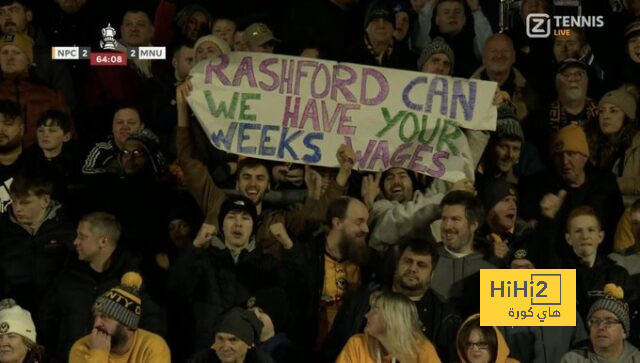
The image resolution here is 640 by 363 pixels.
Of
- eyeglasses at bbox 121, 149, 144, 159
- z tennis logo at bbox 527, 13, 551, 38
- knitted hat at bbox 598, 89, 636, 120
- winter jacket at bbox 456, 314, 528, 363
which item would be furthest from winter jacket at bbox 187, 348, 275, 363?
z tennis logo at bbox 527, 13, 551, 38

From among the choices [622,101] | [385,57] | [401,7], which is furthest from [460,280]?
[401,7]

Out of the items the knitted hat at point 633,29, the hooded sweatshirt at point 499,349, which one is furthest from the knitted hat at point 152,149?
the knitted hat at point 633,29

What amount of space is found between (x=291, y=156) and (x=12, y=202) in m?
1.72

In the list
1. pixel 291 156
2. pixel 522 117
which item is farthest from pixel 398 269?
pixel 522 117

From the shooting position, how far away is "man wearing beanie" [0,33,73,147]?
13328 mm

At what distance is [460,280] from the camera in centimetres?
1195

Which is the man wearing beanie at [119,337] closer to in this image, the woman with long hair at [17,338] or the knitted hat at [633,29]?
the woman with long hair at [17,338]

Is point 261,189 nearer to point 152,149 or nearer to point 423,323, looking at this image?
point 152,149

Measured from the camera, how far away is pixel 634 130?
1335cm

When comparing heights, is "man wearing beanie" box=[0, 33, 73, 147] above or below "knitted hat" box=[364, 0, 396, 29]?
below

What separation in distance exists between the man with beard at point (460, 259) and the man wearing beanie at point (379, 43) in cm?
190

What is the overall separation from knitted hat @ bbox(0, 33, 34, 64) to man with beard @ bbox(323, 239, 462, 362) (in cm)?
310

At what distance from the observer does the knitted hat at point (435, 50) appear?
44.4ft

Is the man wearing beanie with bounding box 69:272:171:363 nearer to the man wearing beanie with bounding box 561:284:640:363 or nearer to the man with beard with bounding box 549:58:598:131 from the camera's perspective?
the man wearing beanie with bounding box 561:284:640:363
